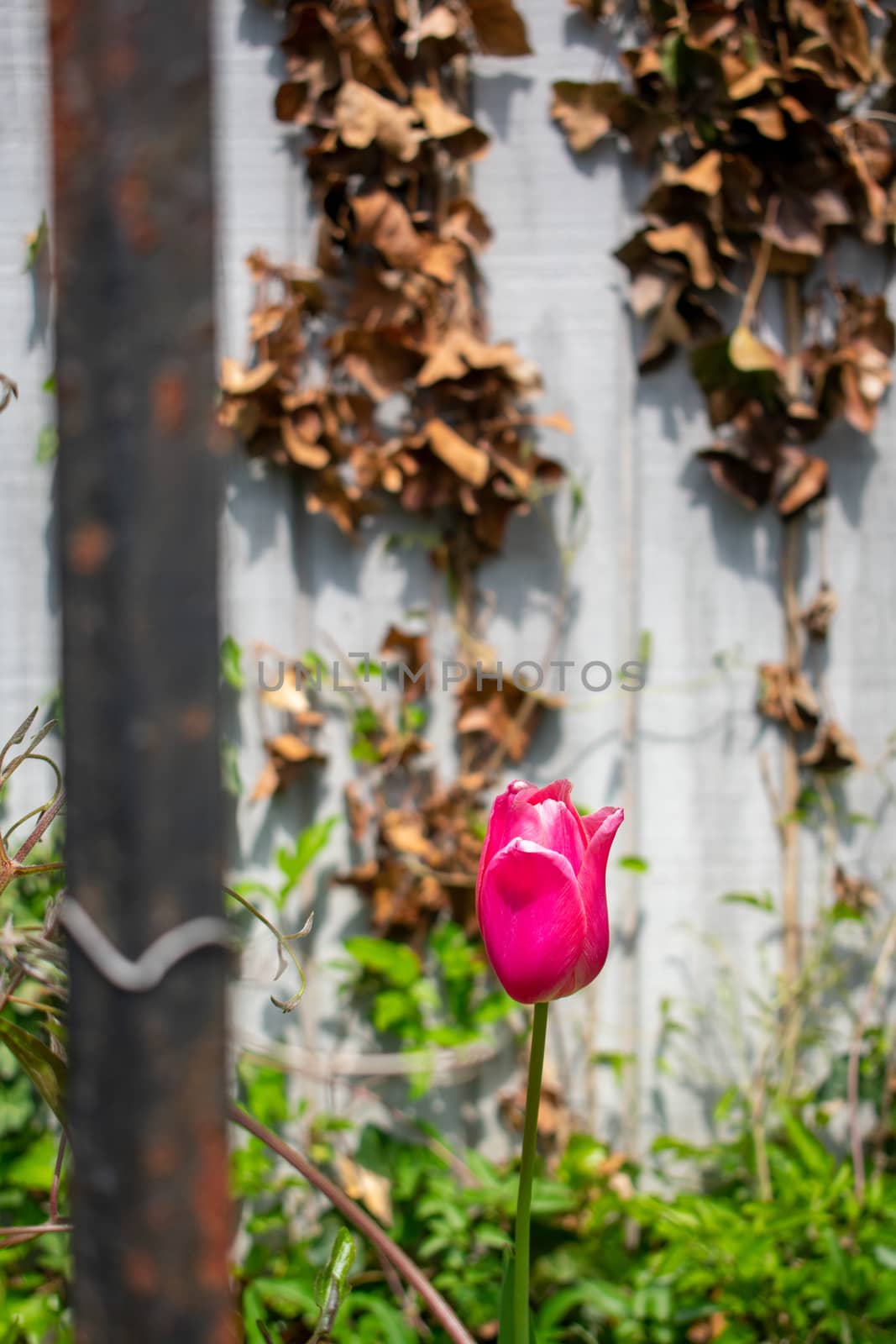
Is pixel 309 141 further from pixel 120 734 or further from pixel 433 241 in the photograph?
pixel 120 734

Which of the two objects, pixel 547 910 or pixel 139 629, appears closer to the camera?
pixel 139 629

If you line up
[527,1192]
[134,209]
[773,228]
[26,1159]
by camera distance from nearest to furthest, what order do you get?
[134,209] < [527,1192] < [26,1159] < [773,228]

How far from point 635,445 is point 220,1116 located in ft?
3.72

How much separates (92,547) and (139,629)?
0.02 m

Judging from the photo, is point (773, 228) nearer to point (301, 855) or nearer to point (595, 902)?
point (301, 855)

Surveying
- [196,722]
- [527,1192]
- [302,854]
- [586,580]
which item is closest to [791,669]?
[586,580]

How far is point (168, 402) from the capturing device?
0.80 feet

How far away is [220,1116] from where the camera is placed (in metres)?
0.26

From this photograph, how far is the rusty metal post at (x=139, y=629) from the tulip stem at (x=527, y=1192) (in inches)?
7.1

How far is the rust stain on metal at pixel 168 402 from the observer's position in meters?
0.24

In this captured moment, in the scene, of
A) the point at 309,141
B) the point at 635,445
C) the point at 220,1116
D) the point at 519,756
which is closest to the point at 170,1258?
the point at 220,1116

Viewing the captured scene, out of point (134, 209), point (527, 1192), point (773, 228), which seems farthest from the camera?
point (773, 228)

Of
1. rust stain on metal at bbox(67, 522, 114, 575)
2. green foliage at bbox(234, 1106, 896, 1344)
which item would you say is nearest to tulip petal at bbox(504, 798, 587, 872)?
rust stain on metal at bbox(67, 522, 114, 575)

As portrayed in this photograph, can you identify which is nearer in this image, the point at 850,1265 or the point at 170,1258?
the point at 170,1258
